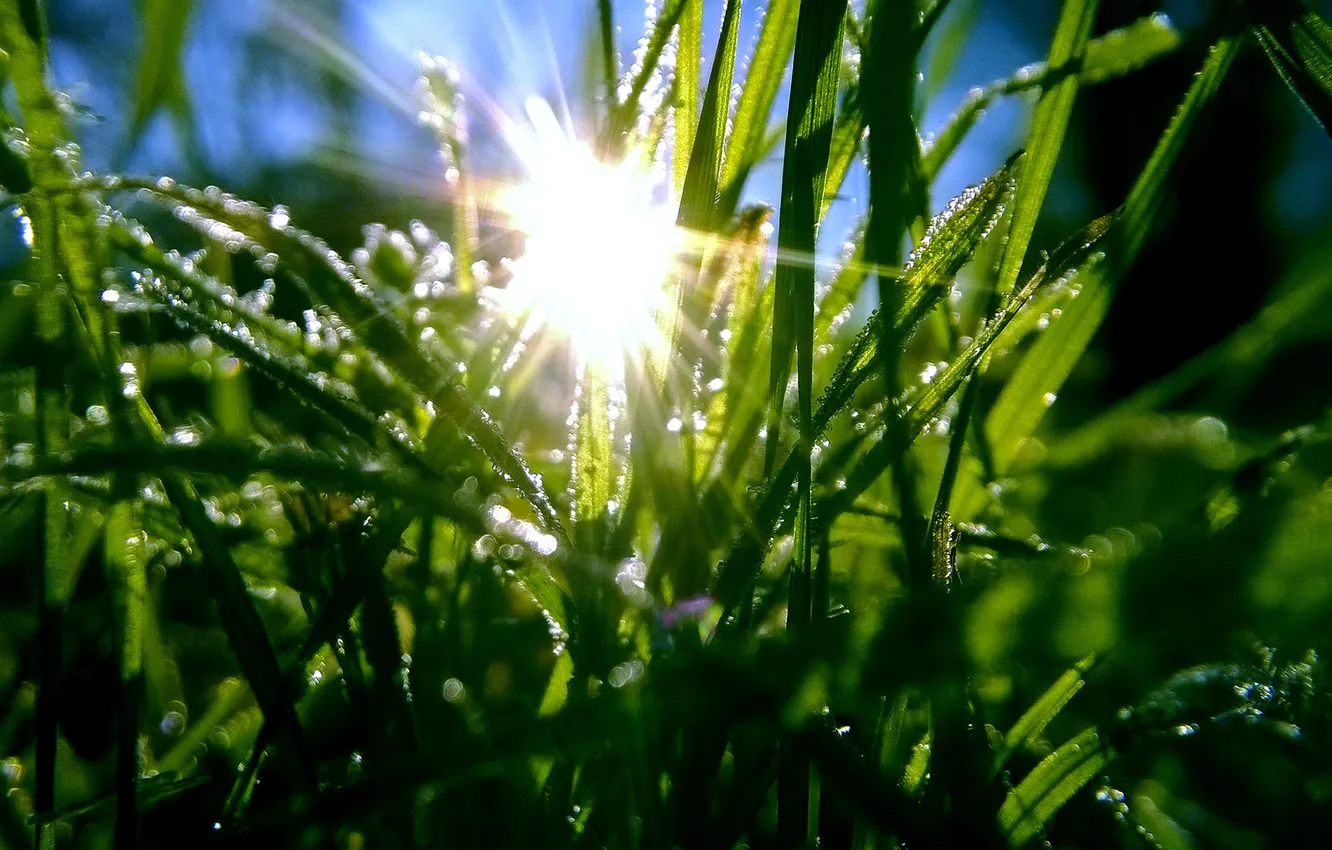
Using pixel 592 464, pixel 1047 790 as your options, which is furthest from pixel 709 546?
pixel 1047 790

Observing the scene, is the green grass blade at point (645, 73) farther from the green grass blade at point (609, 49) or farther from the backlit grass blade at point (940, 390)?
the backlit grass blade at point (940, 390)

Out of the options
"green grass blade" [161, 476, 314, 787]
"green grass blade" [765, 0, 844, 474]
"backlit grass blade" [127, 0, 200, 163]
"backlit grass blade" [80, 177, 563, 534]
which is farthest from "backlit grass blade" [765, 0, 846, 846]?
"backlit grass blade" [127, 0, 200, 163]

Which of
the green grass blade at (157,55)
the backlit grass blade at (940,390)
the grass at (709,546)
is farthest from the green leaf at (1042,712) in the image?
the green grass blade at (157,55)

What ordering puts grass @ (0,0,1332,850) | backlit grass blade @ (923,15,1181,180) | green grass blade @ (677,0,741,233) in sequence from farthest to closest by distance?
backlit grass blade @ (923,15,1181,180)
green grass blade @ (677,0,741,233)
grass @ (0,0,1332,850)

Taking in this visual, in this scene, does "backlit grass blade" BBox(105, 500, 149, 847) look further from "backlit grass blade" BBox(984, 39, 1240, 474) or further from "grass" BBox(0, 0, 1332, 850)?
"backlit grass blade" BBox(984, 39, 1240, 474)

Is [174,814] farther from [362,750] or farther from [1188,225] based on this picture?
[1188,225]
